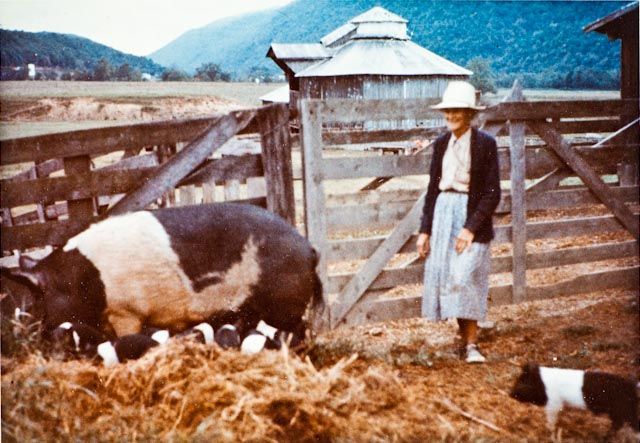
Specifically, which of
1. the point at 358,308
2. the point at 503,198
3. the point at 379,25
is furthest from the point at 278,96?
the point at 503,198

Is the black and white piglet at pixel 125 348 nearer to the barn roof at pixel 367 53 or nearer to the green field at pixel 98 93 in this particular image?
the green field at pixel 98 93

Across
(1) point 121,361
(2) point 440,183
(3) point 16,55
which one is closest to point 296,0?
(2) point 440,183

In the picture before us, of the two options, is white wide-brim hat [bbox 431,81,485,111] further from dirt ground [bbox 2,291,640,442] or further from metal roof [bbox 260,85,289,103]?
dirt ground [bbox 2,291,640,442]

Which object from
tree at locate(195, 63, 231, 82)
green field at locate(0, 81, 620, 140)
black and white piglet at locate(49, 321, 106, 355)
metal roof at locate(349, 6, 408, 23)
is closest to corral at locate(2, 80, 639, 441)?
black and white piglet at locate(49, 321, 106, 355)

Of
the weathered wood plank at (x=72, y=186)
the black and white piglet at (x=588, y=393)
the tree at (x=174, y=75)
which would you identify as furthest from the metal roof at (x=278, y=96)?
the black and white piglet at (x=588, y=393)

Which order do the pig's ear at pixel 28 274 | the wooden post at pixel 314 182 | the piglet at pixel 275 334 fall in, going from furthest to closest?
the wooden post at pixel 314 182 → the piglet at pixel 275 334 → the pig's ear at pixel 28 274

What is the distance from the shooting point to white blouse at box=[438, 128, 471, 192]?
12.8 ft

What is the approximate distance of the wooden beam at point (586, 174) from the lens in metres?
4.97

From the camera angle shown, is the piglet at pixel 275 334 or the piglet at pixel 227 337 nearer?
the piglet at pixel 227 337

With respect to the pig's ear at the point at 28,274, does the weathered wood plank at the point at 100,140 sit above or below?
above

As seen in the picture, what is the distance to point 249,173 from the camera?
169 inches

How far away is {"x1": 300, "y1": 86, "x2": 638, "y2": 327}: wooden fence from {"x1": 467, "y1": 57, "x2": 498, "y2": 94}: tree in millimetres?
205

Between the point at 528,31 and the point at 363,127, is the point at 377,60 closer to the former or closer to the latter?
the point at 363,127

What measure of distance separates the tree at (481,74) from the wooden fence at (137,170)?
5.06 feet
